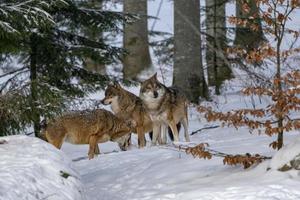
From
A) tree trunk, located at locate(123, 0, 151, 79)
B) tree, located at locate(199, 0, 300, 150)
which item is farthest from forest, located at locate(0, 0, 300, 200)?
tree trunk, located at locate(123, 0, 151, 79)

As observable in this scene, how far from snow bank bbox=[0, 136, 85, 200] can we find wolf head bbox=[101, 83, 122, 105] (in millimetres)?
6042

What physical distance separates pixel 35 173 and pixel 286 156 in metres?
2.79

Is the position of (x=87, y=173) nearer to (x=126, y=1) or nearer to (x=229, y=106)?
(x=229, y=106)

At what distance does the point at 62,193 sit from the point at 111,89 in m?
7.65

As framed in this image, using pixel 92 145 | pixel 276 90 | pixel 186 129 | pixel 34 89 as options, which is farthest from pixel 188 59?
pixel 276 90

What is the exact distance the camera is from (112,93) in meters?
13.3

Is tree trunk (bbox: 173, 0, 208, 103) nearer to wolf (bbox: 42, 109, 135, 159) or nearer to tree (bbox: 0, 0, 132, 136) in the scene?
tree (bbox: 0, 0, 132, 136)

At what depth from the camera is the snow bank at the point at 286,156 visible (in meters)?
6.93

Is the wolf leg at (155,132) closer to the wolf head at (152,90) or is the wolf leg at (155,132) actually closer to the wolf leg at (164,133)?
the wolf leg at (164,133)

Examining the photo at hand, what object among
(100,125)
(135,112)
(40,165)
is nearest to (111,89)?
(135,112)

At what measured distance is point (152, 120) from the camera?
527 inches

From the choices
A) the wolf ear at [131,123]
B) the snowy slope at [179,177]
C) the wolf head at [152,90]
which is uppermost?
the wolf head at [152,90]

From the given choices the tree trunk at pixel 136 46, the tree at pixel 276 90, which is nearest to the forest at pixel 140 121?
the tree at pixel 276 90

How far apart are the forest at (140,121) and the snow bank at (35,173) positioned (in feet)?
0.05
